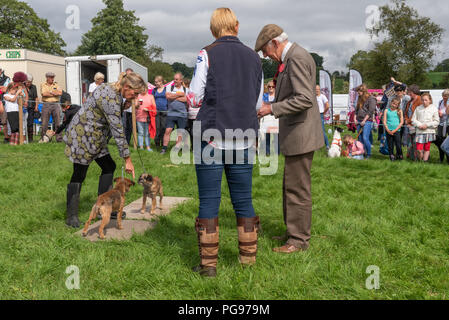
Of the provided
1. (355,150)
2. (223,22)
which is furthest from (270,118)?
(223,22)

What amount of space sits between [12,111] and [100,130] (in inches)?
364

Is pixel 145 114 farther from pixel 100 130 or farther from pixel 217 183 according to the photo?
pixel 217 183

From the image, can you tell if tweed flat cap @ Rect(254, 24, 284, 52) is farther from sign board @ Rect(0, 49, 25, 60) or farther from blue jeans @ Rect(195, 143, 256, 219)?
sign board @ Rect(0, 49, 25, 60)

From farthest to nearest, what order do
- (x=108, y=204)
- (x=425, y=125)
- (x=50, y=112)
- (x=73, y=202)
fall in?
(x=50, y=112) < (x=425, y=125) < (x=73, y=202) < (x=108, y=204)

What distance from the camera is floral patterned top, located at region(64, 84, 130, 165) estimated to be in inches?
161

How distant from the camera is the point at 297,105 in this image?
3.46m

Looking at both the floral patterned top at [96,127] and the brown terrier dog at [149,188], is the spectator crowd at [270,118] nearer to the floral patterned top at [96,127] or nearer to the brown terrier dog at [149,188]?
the brown terrier dog at [149,188]

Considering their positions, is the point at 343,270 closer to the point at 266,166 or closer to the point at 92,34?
the point at 266,166

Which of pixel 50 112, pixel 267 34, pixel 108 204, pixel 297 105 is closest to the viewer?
pixel 297 105

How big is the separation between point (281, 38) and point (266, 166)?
17.9 feet

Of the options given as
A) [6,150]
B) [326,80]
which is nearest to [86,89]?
[6,150]

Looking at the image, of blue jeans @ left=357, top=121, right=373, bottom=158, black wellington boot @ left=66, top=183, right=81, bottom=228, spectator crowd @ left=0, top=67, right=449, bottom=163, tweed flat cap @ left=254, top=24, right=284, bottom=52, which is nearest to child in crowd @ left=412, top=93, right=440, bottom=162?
spectator crowd @ left=0, top=67, right=449, bottom=163

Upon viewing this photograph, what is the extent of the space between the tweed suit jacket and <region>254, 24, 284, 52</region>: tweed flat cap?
0.64ft
